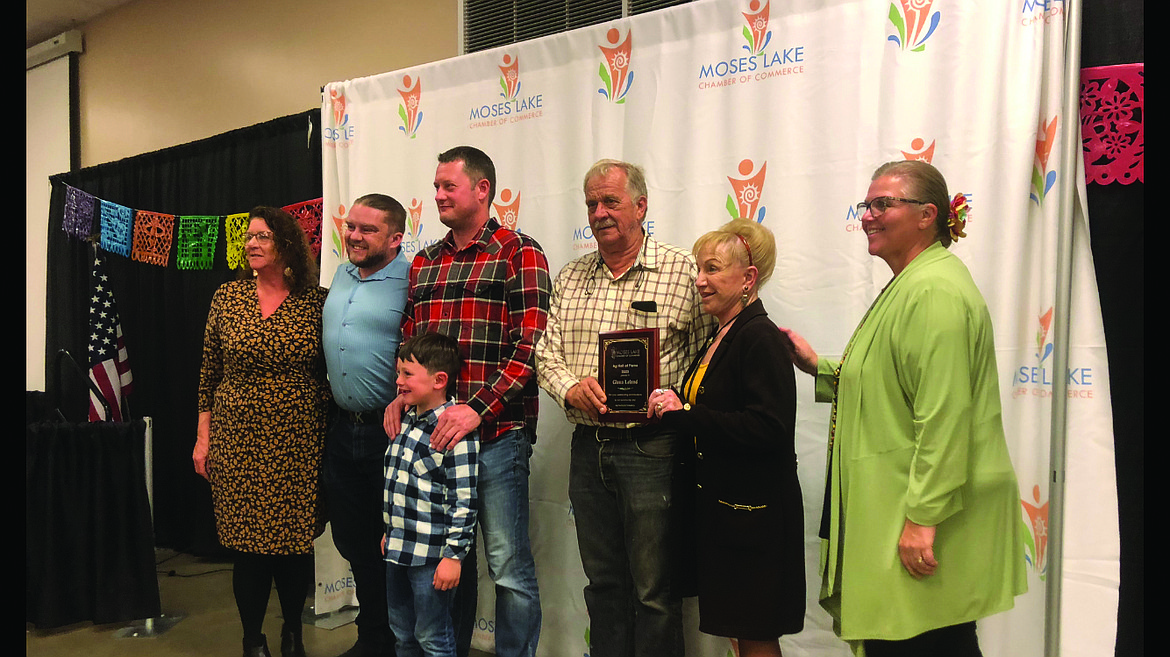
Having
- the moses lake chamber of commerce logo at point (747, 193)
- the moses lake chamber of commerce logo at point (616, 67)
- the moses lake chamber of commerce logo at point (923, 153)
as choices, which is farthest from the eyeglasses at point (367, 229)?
the moses lake chamber of commerce logo at point (923, 153)

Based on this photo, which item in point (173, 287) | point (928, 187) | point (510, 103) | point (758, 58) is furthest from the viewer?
point (173, 287)

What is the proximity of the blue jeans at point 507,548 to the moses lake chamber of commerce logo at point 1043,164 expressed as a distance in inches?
63.0

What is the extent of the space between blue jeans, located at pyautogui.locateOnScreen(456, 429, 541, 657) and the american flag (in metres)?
2.52

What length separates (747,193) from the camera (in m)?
2.40

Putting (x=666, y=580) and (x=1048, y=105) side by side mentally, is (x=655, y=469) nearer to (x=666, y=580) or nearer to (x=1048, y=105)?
(x=666, y=580)

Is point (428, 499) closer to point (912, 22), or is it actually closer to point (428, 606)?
point (428, 606)

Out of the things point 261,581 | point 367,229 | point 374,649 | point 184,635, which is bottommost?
point 184,635

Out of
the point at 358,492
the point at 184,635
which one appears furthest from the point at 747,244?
the point at 184,635

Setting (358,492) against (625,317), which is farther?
(358,492)

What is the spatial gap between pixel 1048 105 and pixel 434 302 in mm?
1800

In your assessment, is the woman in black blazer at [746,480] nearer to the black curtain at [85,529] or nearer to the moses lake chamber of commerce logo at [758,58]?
the moses lake chamber of commerce logo at [758,58]

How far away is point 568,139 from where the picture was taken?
276 centimetres

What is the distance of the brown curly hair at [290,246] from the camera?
2.61 m

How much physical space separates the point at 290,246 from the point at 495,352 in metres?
0.90
